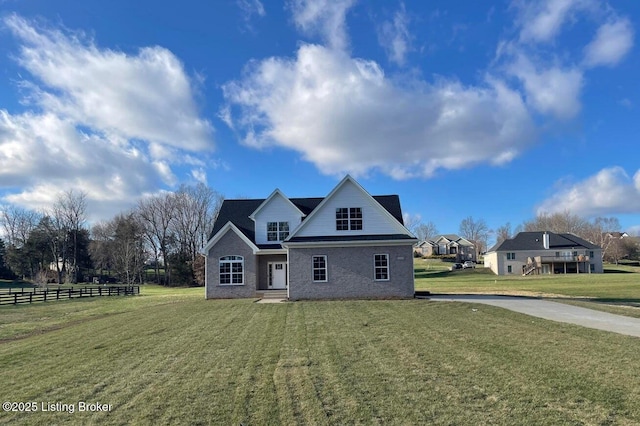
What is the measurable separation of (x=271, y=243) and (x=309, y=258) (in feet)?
15.2

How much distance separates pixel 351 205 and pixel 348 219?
817mm

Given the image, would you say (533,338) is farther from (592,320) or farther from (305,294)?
(305,294)

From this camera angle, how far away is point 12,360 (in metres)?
9.88

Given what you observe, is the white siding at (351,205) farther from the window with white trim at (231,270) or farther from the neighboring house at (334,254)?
the window with white trim at (231,270)

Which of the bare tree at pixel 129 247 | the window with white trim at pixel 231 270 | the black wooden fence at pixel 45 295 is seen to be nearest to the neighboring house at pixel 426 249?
the bare tree at pixel 129 247

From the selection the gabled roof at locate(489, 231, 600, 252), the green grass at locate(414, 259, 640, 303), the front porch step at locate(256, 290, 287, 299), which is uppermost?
the gabled roof at locate(489, 231, 600, 252)

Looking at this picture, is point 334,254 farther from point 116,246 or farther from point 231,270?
point 116,246

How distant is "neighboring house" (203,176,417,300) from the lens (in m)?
22.9

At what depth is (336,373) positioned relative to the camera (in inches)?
296

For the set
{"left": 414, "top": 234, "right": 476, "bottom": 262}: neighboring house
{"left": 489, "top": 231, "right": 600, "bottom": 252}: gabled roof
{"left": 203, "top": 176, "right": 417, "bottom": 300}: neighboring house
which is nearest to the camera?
{"left": 203, "top": 176, "right": 417, "bottom": 300}: neighboring house

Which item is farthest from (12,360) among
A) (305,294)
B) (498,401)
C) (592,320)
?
(592,320)

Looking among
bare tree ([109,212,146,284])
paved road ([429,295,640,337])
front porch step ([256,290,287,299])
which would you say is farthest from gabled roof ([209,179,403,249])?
bare tree ([109,212,146,284])

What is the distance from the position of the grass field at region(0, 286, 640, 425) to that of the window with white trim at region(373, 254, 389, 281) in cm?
921

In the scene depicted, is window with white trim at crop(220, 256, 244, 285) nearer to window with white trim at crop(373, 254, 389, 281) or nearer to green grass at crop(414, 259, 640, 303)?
window with white trim at crop(373, 254, 389, 281)
